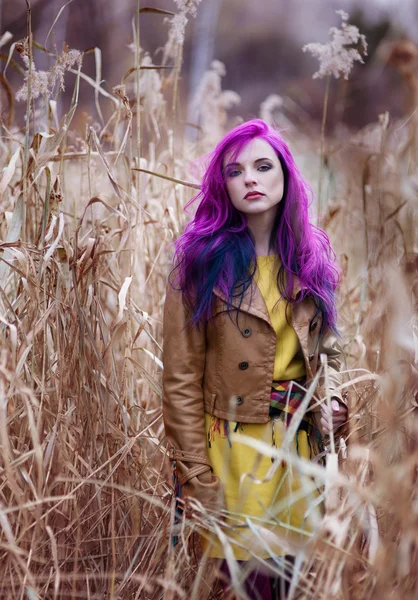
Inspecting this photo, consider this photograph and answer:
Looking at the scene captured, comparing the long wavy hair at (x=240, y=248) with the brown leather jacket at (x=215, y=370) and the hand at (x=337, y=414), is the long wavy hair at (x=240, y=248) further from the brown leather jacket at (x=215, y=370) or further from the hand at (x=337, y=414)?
the hand at (x=337, y=414)

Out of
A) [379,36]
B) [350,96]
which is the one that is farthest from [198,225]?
[379,36]

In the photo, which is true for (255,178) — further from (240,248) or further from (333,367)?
(333,367)

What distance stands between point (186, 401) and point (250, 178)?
1.60 ft

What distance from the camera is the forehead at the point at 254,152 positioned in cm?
142

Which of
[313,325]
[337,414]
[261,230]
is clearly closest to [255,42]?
[261,230]

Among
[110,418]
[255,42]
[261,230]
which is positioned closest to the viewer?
[261,230]

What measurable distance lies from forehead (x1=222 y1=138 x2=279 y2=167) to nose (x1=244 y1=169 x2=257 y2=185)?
26 millimetres

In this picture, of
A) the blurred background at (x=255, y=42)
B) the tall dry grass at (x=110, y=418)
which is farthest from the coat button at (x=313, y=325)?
the blurred background at (x=255, y=42)

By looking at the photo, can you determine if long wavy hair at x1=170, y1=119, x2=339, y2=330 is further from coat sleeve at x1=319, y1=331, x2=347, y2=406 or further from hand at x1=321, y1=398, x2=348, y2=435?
hand at x1=321, y1=398, x2=348, y2=435

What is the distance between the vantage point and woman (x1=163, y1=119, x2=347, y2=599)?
4.54 feet

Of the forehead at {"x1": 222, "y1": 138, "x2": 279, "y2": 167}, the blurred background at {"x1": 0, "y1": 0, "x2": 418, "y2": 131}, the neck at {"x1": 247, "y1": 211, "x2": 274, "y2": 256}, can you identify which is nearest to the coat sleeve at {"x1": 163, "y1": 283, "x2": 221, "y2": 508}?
the neck at {"x1": 247, "y1": 211, "x2": 274, "y2": 256}

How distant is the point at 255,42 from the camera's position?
1030cm

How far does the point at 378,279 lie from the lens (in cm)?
191

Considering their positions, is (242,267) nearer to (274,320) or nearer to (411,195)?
(274,320)
